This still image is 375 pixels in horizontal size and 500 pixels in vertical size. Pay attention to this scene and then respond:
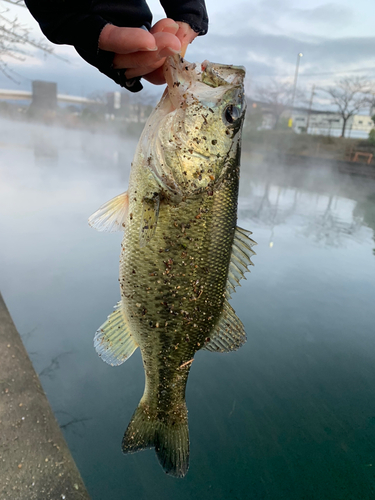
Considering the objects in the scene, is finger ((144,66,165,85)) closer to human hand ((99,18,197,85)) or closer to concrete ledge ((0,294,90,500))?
human hand ((99,18,197,85))

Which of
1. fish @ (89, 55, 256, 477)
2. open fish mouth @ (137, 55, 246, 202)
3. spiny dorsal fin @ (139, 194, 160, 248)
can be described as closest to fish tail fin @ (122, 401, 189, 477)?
fish @ (89, 55, 256, 477)

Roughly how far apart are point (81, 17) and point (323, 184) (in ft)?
51.3

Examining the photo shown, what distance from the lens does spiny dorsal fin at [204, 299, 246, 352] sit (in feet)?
4.28

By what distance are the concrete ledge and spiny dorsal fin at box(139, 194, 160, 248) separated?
56.2 inches

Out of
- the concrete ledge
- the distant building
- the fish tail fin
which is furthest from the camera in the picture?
the distant building

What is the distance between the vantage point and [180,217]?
3.76 ft

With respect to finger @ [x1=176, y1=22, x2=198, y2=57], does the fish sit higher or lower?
lower

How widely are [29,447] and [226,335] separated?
1.38 m

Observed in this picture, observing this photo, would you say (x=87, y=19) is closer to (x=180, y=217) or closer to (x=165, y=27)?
(x=165, y=27)

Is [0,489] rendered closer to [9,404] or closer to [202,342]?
[9,404]

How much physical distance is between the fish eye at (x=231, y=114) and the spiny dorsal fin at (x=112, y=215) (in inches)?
17.9

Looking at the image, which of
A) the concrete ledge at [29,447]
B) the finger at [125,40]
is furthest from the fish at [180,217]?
the concrete ledge at [29,447]

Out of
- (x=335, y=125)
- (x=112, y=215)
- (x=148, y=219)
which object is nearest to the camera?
(x=148, y=219)

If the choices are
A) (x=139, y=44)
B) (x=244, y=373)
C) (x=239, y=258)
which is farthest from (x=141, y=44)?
(x=244, y=373)
